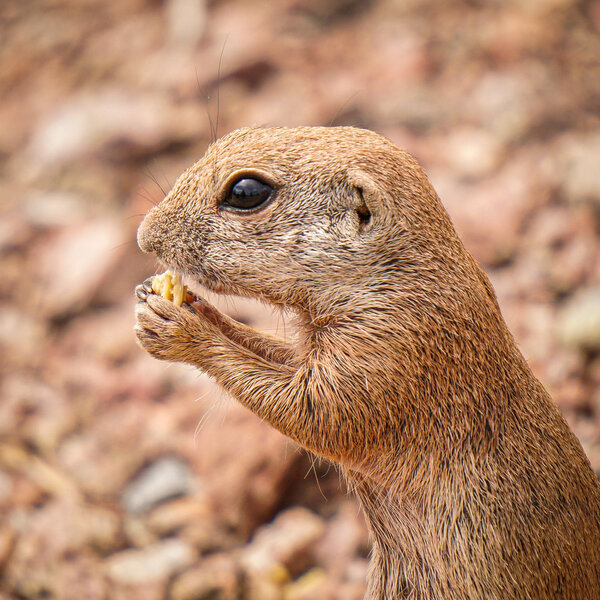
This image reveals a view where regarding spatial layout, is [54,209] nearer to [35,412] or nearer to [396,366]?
[35,412]

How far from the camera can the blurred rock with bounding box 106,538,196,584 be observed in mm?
4680

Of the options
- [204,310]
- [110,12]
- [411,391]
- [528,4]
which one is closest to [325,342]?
[411,391]

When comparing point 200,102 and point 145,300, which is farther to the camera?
point 200,102

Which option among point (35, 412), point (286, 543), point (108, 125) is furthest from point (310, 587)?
point (108, 125)

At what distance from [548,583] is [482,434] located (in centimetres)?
56

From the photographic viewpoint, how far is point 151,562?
4.79 meters

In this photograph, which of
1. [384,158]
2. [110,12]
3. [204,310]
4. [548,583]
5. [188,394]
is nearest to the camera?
[548,583]

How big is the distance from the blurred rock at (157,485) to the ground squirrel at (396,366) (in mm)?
2430

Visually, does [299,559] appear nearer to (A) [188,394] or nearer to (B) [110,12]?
(A) [188,394]

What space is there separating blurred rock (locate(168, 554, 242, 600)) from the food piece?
2.14 m

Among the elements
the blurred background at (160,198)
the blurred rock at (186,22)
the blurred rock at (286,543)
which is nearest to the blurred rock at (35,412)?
the blurred background at (160,198)

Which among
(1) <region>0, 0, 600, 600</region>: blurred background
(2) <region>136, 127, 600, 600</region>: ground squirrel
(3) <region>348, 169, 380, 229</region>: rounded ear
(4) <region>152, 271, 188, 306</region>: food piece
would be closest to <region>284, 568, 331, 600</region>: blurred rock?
(1) <region>0, 0, 600, 600</region>: blurred background

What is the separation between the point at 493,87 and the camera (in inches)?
295

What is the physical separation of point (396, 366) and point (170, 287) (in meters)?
0.97
